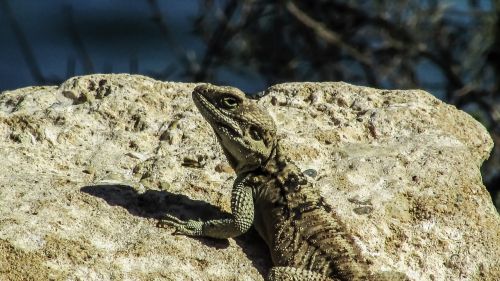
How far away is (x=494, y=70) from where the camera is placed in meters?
8.14

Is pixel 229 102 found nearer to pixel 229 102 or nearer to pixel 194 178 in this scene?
pixel 229 102

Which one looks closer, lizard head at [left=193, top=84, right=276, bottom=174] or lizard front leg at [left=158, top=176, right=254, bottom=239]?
lizard front leg at [left=158, top=176, right=254, bottom=239]

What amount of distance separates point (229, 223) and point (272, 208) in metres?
0.25

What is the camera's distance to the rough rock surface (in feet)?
14.8

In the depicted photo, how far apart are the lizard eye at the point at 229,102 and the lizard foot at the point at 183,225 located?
0.58 m

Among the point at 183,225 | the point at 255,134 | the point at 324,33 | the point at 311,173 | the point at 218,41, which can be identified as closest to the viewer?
the point at 183,225

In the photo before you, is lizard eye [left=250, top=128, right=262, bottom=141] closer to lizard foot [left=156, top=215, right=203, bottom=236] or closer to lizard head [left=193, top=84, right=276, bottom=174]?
lizard head [left=193, top=84, right=276, bottom=174]

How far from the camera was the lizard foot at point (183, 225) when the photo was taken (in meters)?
4.72

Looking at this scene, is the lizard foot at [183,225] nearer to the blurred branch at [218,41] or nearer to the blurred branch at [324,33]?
the blurred branch at [324,33]

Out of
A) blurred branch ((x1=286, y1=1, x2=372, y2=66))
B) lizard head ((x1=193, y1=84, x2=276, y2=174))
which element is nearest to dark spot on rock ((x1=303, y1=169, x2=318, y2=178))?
lizard head ((x1=193, y1=84, x2=276, y2=174))

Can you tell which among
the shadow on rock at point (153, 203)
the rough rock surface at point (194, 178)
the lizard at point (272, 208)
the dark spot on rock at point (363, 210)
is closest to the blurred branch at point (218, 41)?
the rough rock surface at point (194, 178)

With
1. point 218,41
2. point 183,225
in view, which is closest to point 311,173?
point 183,225

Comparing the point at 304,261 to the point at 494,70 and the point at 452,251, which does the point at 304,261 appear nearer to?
the point at 452,251

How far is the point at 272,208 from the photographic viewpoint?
16.3 ft
